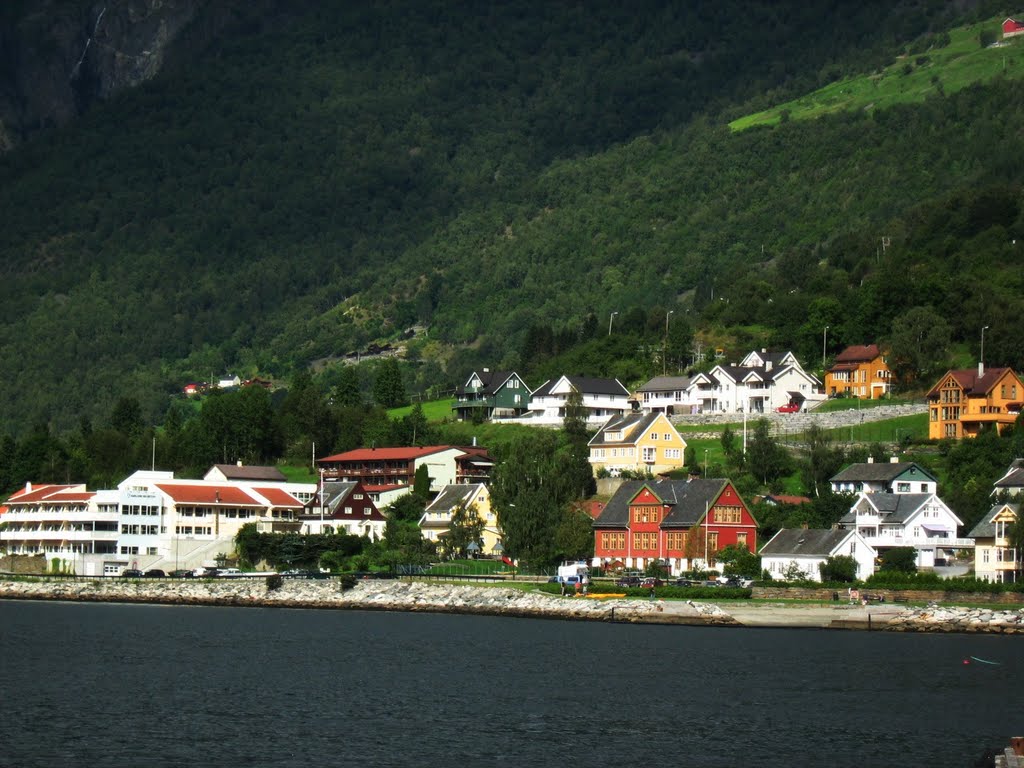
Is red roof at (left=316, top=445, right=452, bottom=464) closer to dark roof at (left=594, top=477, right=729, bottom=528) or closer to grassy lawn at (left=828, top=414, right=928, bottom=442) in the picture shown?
dark roof at (left=594, top=477, right=729, bottom=528)

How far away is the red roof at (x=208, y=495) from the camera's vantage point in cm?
12962

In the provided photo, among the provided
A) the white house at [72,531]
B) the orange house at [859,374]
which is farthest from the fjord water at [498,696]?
the orange house at [859,374]

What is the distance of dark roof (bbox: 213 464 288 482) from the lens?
469 feet

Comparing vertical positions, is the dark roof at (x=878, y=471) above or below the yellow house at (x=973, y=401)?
below

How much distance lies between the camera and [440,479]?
139 m

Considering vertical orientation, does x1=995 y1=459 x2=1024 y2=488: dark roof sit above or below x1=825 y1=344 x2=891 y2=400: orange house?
below

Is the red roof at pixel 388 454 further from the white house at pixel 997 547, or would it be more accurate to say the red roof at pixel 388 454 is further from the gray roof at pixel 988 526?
the white house at pixel 997 547

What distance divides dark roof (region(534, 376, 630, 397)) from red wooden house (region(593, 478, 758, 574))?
3900 cm

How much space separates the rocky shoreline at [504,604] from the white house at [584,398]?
148 feet

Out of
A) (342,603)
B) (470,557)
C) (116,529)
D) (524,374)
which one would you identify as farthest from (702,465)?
(524,374)

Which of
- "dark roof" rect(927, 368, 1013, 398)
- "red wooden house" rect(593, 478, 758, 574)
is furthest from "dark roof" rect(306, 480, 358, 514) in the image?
"dark roof" rect(927, 368, 1013, 398)

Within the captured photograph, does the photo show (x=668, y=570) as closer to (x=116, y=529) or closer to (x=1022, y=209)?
(x=116, y=529)

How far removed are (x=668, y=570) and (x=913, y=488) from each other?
16159mm

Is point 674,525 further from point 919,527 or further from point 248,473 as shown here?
point 248,473
